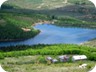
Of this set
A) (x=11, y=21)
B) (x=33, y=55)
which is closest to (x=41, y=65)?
(x=33, y=55)

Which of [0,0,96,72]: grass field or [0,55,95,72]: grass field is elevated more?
[0,0,96,72]: grass field

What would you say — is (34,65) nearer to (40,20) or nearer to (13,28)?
(13,28)

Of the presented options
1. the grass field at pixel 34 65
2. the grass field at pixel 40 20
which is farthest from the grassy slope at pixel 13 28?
the grass field at pixel 34 65

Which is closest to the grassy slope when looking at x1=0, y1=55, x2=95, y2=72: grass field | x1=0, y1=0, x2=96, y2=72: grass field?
x1=0, y1=0, x2=96, y2=72: grass field

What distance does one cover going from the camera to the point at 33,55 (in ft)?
37.2

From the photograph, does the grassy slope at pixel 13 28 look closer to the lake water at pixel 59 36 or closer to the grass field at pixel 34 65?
the lake water at pixel 59 36

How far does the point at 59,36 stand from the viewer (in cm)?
1151

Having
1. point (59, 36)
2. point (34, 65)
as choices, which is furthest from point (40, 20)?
point (34, 65)

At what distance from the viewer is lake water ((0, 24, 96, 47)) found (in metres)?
11.5

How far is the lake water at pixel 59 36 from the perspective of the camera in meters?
11.5

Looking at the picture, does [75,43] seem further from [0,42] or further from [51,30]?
[0,42]

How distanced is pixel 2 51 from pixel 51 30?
0.92 m

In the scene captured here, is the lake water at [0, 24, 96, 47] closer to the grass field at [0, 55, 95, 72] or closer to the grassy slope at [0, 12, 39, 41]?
the grassy slope at [0, 12, 39, 41]

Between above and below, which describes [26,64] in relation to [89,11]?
below
